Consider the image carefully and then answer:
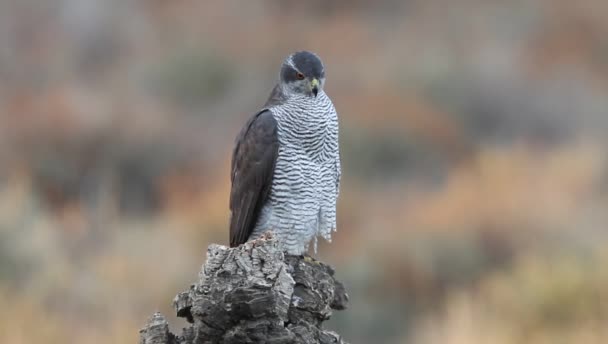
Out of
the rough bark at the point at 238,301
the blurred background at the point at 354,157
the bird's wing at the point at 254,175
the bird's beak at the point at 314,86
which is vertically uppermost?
the blurred background at the point at 354,157

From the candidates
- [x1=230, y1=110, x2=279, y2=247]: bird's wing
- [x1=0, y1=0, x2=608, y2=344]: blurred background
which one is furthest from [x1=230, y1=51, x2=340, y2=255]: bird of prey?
[x1=0, y1=0, x2=608, y2=344]: blurred background

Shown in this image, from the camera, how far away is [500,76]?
75.5ft

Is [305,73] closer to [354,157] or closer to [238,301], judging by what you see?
[238,301]

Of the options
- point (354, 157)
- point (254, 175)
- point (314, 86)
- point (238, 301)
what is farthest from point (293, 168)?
point (354, 157)

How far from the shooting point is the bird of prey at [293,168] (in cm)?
703

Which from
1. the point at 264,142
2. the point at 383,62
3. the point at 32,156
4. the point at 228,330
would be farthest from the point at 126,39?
the point at 228,330

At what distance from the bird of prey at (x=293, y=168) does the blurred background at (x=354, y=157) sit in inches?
112

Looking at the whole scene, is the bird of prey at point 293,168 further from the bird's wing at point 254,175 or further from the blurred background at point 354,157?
the blurred background at point 354,157

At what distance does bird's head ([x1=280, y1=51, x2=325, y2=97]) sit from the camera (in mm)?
7082

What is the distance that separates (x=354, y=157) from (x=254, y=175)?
11233mm

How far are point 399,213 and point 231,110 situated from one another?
5.66 meters

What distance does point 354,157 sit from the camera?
59.9ft

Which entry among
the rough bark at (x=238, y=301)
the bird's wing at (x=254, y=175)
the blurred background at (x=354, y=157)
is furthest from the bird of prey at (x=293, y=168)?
the blurred background at (x=354, y=157)

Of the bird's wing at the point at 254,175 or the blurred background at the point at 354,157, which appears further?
the blurred background at the point at 354,157
